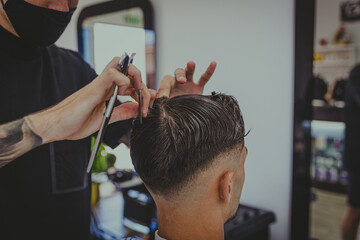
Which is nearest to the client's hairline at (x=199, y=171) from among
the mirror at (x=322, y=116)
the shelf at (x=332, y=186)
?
the mirror at (x=322, y=116)

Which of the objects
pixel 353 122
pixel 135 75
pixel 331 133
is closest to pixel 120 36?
pixel 135 75

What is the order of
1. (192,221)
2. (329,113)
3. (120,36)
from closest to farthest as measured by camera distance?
(192,221), (120,36), (329,113)

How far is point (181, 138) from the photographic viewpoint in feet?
2.95

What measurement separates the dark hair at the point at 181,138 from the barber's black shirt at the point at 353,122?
161 cm

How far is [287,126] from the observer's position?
5.82ft

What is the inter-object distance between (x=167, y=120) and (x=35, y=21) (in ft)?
1.85

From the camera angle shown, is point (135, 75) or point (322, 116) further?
point (322, 116)

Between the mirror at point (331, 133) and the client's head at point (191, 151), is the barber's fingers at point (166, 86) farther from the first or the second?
the mirror at point (331, 133)

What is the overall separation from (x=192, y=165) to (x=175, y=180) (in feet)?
0.23

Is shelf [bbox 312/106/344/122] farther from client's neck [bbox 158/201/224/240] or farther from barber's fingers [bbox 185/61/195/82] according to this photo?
client's neck [bbox 158/201/224/240]

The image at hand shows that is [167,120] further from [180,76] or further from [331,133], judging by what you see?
[331,133]

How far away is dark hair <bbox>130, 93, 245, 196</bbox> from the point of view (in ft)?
2.96

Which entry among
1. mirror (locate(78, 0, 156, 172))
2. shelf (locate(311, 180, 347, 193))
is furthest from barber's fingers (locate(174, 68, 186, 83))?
shelf (locate(311, 180, 347, 193))

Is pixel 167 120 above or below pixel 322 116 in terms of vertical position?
above
